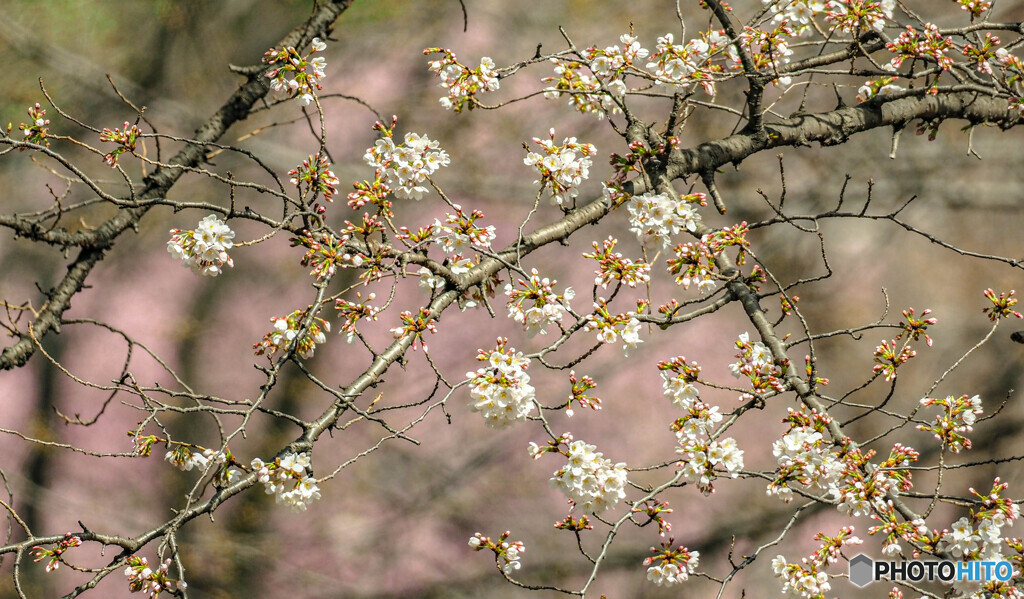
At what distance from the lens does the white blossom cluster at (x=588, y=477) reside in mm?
1703

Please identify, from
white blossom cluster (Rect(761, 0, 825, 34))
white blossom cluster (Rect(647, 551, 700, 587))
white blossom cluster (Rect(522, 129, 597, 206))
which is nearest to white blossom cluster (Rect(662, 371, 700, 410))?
white blossom cluster (Rect(647, 551, 700, 587))

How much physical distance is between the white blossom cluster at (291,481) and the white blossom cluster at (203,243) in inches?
17.1

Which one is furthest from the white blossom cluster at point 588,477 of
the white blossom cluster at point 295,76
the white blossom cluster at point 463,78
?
the white blossom cluster at point 295,76

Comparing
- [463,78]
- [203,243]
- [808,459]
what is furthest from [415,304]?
[808,459]

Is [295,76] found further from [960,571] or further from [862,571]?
[862,571]

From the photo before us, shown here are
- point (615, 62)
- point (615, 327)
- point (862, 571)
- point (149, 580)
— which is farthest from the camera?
point (862, 571)

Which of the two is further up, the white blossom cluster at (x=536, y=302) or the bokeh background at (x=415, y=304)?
the bokeh background at (x=415, y=304)

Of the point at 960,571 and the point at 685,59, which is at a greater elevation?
the point at 685,59

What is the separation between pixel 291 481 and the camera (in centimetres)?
171

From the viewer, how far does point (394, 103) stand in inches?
172

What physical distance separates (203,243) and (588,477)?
953mm

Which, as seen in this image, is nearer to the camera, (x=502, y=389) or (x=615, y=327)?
(x=502, y=389)

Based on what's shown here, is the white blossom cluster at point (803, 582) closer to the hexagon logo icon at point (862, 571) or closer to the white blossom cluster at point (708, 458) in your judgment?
the white blossom cluster at point (708, 458)

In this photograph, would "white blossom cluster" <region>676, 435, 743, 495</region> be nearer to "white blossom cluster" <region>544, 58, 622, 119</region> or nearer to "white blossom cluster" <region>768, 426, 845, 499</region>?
"white blossom cluster" <region>768, 426, 845, 499</region>
